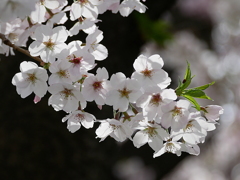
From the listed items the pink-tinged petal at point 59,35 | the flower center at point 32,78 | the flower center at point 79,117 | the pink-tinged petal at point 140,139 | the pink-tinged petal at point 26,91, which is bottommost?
the pink-tinged petal at point 140,139

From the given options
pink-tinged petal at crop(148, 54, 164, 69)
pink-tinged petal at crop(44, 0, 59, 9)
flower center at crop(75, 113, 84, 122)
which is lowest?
flower center at crop(75, 113, 84, 122)

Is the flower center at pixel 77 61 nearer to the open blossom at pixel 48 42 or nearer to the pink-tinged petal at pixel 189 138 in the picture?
the open blossom at pixel 48 42

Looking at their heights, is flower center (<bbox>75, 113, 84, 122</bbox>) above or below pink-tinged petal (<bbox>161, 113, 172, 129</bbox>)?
below

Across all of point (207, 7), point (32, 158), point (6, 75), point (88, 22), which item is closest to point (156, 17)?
point (6, 75)

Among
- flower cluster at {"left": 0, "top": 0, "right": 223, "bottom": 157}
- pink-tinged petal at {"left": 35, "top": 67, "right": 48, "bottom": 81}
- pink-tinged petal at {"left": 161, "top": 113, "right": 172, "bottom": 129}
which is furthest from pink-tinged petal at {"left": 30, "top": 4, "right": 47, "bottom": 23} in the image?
pink-tinged petal at {"left": 161, "top": 113, "right": 172, "bottom": 129}

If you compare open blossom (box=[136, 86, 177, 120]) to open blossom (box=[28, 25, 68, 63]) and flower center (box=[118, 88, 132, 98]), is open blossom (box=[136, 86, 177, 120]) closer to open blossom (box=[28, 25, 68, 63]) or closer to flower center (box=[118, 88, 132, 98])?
flower center (box=[118, 88, 132, 98])

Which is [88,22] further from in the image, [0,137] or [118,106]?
[0,137]

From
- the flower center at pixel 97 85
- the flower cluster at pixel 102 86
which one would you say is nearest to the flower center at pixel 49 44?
the flower cluster at pixel 102 86
